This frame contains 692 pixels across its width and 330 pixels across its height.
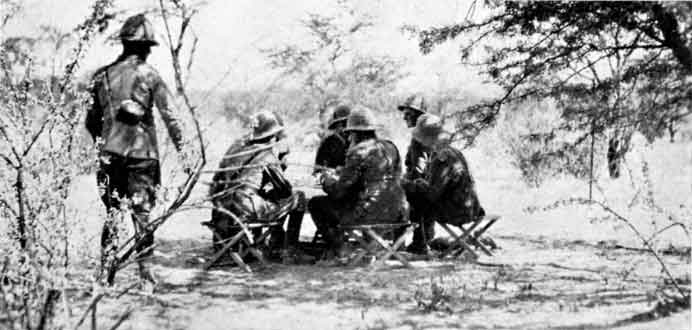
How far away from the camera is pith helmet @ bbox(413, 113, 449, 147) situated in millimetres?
8367

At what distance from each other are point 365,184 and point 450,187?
97 centimetres

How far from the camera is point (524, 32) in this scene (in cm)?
649

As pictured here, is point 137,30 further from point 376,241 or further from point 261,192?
point 376,241

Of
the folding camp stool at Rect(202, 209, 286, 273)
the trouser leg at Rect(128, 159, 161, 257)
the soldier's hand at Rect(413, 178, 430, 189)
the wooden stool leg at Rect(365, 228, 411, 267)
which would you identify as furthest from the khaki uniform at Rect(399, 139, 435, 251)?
the trouser leg at Rect(128, 159, 161, 257)

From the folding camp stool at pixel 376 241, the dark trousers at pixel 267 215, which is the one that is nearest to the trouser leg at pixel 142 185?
the dark trousers at pixel 267 215

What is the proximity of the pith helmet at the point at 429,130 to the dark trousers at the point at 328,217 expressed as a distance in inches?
55.2

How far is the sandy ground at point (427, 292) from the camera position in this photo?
5.25m

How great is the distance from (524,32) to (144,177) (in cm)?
343

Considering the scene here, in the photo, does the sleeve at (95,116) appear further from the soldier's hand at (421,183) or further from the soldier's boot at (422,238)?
the soldier's boot at (422,238)

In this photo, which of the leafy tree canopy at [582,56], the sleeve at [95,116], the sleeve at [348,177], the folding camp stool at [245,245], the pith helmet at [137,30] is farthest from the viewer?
the sleeve at [348,177]

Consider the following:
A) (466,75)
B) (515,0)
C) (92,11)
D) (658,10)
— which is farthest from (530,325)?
(466,75)

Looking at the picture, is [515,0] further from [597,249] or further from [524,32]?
[597,249]

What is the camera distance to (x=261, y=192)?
25.2 feet

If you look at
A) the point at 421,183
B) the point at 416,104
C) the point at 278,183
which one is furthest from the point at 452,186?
the point at 278,183
